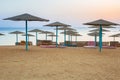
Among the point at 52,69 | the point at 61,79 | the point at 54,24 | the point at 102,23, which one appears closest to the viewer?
the point at 61,79

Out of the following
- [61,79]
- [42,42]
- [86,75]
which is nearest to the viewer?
[61,79]

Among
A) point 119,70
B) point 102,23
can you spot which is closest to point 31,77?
point 119,70

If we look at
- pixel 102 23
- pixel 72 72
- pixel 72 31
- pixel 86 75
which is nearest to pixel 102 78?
pixel 86 75

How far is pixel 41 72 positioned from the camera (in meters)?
5.70

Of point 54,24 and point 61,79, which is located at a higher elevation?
point 54,24

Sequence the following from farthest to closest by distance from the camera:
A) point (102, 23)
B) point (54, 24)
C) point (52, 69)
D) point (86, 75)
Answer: point (54, 24), point (102, 23), point (52, 69), point (86, 75)

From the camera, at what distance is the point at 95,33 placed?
800 inches

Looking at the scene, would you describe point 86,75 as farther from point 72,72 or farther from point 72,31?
point 72,31

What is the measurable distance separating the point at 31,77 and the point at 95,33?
1566cm

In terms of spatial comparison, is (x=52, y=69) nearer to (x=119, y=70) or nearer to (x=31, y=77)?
(x=31, y=77)

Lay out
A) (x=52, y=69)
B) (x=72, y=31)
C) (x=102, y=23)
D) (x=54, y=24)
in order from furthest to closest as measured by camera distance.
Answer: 1. (x=72, y=31)
2. (x=54, y=24)
3. (x=102, y=23)
4. (x=52, y=69)

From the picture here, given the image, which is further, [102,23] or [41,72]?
[102,23]

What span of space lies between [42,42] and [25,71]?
14496mm

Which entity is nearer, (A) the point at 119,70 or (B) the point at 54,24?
(A) the point at 119,70
